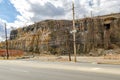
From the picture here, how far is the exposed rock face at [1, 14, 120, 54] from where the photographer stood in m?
91.3

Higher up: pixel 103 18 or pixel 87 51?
pixel 103 18

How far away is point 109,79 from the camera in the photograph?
52.8 feet

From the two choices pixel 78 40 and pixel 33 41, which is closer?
pixel 78 40

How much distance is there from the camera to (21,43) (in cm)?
12006

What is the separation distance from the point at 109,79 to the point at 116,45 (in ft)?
242

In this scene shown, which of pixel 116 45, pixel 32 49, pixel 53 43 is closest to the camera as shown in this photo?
pixel 116 45

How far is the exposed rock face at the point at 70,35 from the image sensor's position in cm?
9131

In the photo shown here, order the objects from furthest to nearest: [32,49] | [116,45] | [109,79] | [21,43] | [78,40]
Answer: [21,43] < [32,49] < [78,40] < [116,45] < [109,79]

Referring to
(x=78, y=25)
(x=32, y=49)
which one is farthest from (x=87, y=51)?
(x=32, y=49)

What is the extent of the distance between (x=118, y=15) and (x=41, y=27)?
32.8 meters

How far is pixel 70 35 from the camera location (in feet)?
330

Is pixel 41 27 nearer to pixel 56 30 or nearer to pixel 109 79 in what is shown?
pixel 56 30

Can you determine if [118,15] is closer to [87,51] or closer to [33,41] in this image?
[87,51]

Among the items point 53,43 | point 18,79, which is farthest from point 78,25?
point 18,79
